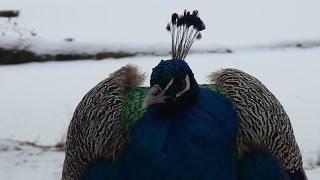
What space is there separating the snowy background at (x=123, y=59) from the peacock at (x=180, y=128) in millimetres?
1291

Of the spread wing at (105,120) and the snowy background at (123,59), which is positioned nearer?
the spread wing at (105,120)

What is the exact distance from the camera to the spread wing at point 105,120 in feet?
7.52

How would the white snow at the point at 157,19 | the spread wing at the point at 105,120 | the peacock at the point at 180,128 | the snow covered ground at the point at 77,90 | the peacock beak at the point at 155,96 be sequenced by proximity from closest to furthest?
the peacock beak at the point at 155,96
the peacock at the point at 180,128
the spread wing at the point at 105,120
the snow covered ground at the point at 77,90
the white snow at the point at 157,19

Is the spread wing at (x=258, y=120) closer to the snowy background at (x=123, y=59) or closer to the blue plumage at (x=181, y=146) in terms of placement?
the blue plumage at (x=181, y=146)

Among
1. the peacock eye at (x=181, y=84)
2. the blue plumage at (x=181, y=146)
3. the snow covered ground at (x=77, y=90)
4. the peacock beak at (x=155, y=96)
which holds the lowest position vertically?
the snow covered ground at (x=77, y=90)

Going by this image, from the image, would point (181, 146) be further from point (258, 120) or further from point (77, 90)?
point (77, 90)

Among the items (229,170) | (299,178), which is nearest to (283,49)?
(299,178)

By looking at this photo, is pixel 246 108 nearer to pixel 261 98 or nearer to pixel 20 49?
pixel 261 98

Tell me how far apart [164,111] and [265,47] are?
4580mm

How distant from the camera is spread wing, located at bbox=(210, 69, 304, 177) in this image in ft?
7.57

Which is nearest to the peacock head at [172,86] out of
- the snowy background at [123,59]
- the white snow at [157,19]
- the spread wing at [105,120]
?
the spread wing at [105,120]

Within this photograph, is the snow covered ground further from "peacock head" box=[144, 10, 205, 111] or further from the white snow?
"peacock head" box=[144, 10, 205, 111]

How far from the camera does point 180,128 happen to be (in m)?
2.08

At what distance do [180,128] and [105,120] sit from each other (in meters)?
0.36
